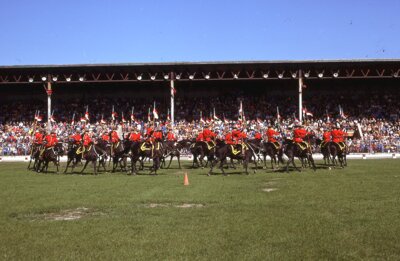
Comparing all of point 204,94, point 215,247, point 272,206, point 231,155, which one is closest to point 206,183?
point 231,155

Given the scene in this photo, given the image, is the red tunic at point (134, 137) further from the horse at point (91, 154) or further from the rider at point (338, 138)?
the rider at point (338, 138)

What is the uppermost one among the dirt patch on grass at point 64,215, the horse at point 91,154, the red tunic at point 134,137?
the red tunic at point 134,137

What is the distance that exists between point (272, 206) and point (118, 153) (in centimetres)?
1578

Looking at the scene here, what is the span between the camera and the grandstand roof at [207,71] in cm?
5125

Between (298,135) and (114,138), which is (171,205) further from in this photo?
(114,138)

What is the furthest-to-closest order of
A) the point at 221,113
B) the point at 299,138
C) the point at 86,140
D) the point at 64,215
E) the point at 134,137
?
the point at 221,113 < the point at 134,137 < the point at 86,140 < the point at 299,138 < the point at 64,215

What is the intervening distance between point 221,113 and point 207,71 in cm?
475

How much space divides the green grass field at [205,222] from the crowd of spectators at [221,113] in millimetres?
30912

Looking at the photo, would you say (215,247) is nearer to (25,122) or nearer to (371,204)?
(371,204)

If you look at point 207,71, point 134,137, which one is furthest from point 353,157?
point 134,137

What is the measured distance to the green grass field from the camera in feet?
29.1

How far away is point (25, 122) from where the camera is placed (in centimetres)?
5591

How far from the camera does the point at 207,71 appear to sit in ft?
178

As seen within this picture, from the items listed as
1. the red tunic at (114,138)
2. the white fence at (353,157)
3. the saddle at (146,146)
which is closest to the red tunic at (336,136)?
the saddle at (146,146)
